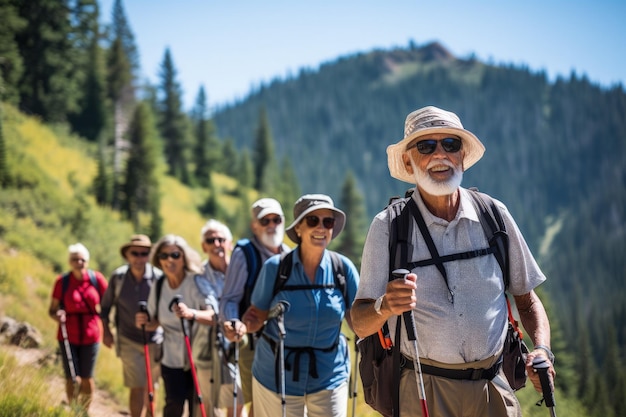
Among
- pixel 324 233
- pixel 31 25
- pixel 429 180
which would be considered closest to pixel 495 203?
pixel 429 180

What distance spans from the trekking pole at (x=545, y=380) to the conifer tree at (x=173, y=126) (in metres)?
57.4

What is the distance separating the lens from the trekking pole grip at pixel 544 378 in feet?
9.20

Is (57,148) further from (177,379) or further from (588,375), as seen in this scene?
(588,375)

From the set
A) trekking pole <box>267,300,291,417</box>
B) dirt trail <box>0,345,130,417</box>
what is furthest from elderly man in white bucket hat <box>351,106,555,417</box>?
dirt trail <box>0,345,130,417</box>

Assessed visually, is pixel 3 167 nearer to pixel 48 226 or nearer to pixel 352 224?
pixel 48 226

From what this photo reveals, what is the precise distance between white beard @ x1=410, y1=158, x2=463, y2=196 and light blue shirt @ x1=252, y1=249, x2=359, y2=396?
175cm

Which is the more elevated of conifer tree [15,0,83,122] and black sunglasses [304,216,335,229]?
conifer tree [15,0,83,122]

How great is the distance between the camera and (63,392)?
8719 millimetres

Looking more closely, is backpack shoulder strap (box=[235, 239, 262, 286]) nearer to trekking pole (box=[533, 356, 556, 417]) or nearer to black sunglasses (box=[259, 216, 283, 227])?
black sunglasses (box=[259, 216, 283, 227])

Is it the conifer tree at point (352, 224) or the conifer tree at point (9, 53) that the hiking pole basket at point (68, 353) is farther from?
the conifer tree at point (352, 224)

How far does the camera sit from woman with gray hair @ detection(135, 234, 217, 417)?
6238 millimetres

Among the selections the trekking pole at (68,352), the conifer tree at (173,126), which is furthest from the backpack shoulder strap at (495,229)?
the conifer tree at (173,126)

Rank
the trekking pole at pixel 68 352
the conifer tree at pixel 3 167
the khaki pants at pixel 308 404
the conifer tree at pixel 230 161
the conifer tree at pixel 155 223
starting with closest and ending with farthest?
1. the khaki pants at pixel 308 404
2. the trekking pole at pixel 68 352
3. the conifer tree at pixel 3 167
4. the conifer tree at pixel 155 223
5. the conifer tree at pixel 230 161

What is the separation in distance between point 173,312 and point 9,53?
100ft
